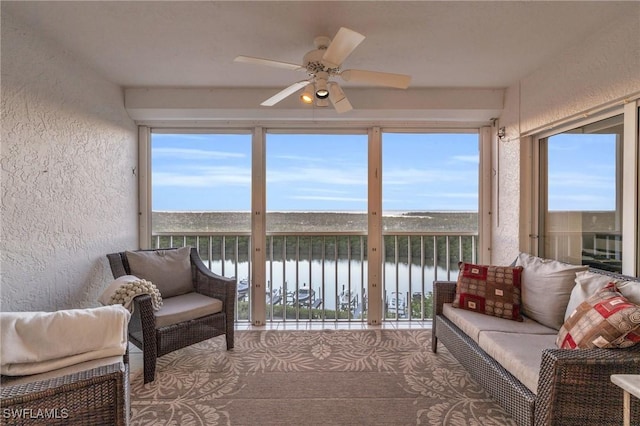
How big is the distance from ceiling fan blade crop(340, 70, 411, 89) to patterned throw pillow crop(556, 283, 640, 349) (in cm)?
159

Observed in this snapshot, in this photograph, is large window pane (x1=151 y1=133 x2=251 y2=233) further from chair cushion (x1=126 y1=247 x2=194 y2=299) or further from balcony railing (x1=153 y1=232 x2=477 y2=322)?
chair cushion (x1=126 y1=247 x2=194 y2=299)

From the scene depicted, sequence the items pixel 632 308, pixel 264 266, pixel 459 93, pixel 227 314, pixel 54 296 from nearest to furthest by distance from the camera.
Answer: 1. pixel 632 308
2. pixel 54 296
3. pixel 227 314
4. pixel 459 93
5. pixel 264 266

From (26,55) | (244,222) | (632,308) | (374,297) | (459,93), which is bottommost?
(374,297)

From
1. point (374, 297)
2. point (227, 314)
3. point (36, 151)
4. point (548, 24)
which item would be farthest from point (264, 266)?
point (548, 24)

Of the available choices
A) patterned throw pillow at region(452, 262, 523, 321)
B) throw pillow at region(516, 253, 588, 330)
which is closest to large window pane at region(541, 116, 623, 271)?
throw pillow at region(516, 253, 588, 330)

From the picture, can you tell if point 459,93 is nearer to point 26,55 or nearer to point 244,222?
point 244,222

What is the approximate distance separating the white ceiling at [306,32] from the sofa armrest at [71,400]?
6.47 feet

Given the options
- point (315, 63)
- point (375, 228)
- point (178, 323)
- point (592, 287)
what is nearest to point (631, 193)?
point (592, 287)

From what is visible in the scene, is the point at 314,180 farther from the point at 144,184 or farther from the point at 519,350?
the point at 519,350

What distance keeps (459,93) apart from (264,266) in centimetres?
271

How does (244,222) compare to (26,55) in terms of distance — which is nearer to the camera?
(26,55)

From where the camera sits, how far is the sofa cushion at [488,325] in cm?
183

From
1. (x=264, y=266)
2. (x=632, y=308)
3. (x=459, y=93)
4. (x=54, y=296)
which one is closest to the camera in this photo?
(x=632, y=308)

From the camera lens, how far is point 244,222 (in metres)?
3.18
